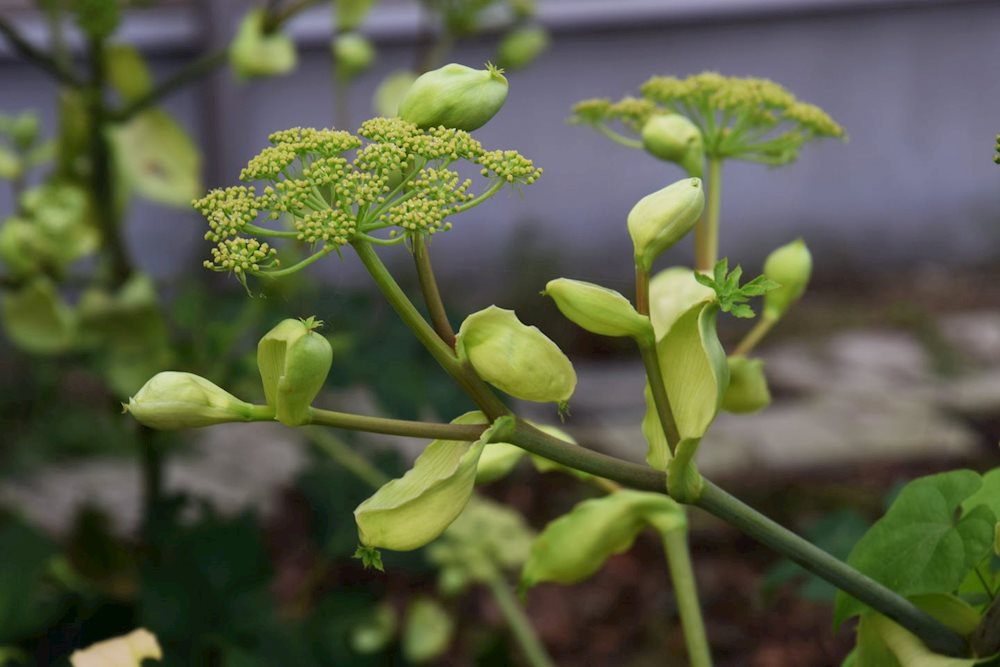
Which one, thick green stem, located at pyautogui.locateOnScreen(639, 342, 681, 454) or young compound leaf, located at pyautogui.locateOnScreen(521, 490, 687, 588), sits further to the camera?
young compound leaf, located at pyautogui.locateOnScreen(521, 490, 687, 588)

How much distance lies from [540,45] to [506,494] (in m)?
0.76

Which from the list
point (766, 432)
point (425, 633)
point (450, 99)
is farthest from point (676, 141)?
point (766, 432)

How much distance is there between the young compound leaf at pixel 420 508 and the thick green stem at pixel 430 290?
1.4 inches

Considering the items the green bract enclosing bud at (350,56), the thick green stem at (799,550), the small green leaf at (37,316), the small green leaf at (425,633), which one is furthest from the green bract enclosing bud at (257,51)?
the thick green stem at (799,550)

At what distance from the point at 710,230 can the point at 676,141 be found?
0.18 feet

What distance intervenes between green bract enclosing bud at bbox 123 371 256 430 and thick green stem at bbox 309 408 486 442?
27 mm

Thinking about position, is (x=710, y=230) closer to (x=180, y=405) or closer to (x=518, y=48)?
(x=180, y=405)

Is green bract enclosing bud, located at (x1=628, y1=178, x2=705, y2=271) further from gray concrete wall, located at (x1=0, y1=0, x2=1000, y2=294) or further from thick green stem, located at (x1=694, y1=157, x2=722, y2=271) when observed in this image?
gray concrete wall, located at (x1=0, y1=0, x2=1000, y2=294)

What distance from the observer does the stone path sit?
5.97 feet

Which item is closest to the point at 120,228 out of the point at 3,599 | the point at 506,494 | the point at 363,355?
the point at 363,355

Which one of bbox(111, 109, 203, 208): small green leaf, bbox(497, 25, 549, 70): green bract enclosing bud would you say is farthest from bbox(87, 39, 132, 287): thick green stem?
bbox(497, 25, 549, 70): green bract enclosing bud

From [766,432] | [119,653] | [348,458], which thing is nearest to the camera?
[119,653]

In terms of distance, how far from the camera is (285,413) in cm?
34

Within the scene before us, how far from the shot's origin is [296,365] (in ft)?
1.08
